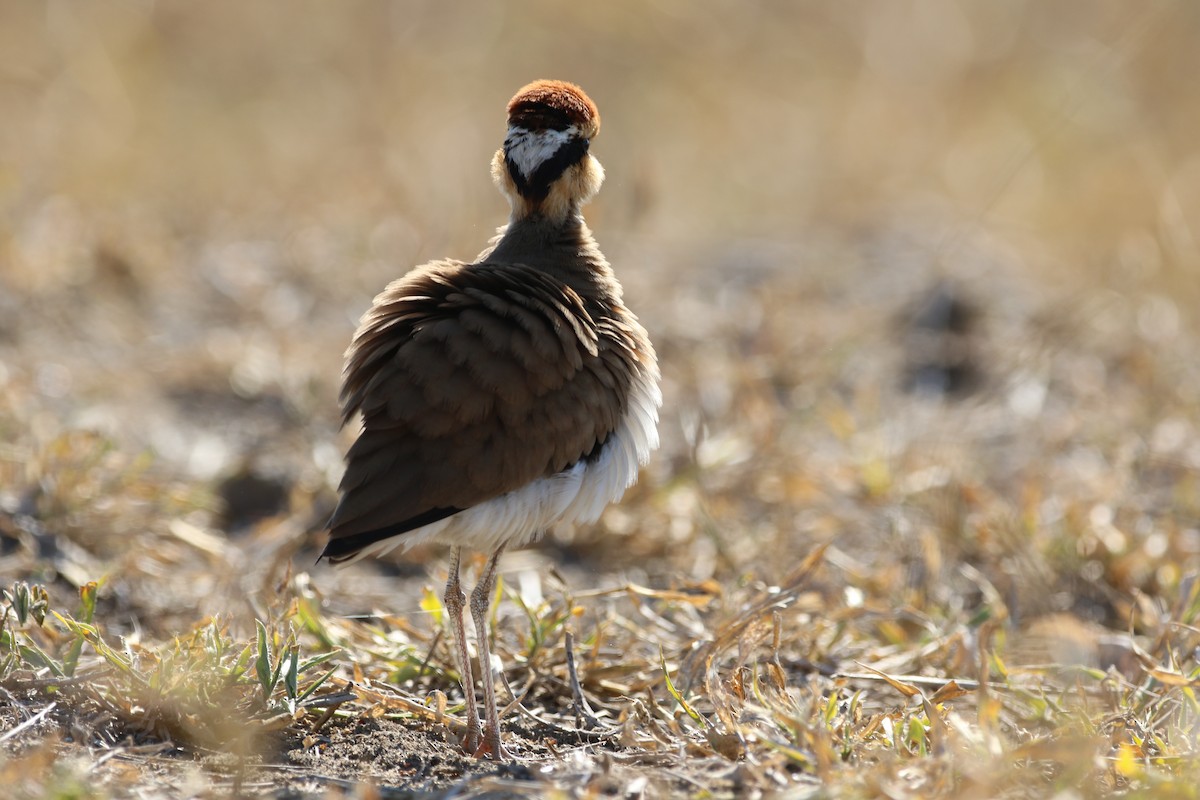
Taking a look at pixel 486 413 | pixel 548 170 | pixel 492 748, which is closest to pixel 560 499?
pixel 486 413

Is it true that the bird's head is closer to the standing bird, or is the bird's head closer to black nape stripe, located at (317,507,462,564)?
the standing bird

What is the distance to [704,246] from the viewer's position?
27.9ft

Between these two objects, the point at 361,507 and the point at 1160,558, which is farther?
the point at 1160,558

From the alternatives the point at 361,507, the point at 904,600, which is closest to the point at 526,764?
the point at 361,507

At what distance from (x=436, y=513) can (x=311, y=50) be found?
355 inches

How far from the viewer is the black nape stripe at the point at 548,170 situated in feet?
13.0

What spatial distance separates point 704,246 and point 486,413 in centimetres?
533

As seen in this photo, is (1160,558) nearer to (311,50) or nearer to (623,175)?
(623,175)

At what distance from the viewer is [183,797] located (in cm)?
290

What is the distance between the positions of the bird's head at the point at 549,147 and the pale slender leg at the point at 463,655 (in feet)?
3.67

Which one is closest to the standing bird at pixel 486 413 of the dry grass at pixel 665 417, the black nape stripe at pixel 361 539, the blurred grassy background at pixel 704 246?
the black nape stripe at pixel 361 539

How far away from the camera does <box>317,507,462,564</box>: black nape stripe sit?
10.5 feet

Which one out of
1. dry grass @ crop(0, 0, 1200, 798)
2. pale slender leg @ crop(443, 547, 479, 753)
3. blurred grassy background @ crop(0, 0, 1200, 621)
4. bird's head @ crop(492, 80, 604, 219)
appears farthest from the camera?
blurred grassy background @ crop(0, 0, 1200, 621)

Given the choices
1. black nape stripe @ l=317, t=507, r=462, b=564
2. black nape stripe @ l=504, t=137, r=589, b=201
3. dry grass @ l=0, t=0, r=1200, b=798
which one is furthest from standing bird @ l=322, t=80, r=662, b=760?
dry grass @ l=0, t=0, r=1200, b=798
